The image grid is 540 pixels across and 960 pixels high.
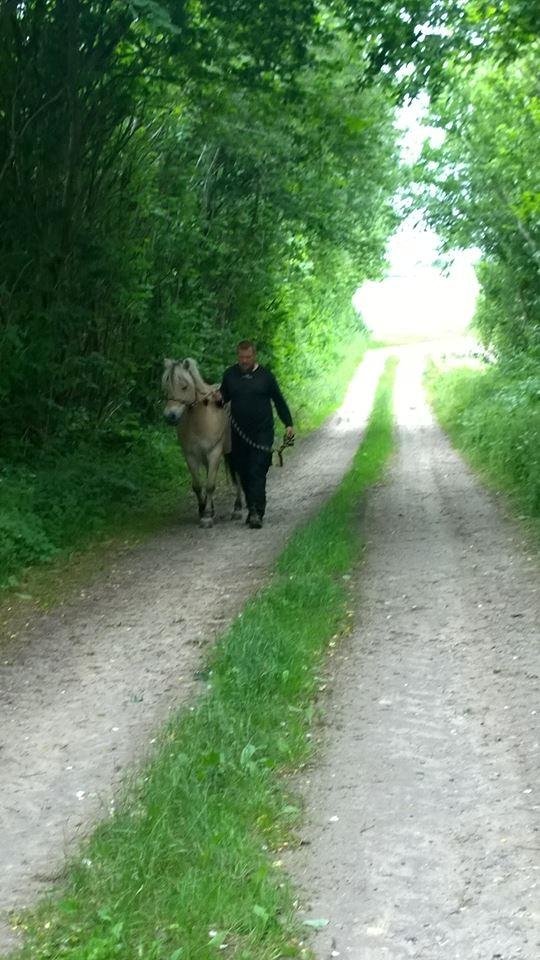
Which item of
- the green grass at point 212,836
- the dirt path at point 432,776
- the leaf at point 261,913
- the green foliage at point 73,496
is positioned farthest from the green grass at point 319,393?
the leaf at point 261,913

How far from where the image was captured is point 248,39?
13.3 m

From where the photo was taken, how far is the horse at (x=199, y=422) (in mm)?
13352

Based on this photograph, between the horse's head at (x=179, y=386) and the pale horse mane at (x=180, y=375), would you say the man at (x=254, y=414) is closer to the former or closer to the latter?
the pale horse mane at (x=180, y=375)

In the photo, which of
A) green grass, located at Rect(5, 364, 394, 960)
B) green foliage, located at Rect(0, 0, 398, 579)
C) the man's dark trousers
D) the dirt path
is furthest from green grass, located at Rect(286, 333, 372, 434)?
green grass, located at Rect(5, 364, 394, 960)

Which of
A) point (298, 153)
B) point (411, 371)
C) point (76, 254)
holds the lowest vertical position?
point (411, 371)

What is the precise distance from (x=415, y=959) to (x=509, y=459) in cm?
1412

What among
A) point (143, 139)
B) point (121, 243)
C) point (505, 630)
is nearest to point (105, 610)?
point (505, 630)

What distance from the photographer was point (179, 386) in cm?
1333

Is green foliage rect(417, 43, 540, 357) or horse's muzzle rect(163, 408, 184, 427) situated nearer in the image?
horse's muzzle rect(163, 408, 184, 427)

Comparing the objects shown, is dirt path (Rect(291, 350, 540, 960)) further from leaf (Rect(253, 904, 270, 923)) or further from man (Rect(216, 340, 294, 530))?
man (Rect(216, 340, 294, 530))

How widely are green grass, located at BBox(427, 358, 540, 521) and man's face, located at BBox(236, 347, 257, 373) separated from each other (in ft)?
13.2

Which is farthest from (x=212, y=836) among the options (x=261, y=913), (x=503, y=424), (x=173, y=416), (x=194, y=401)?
(x=503, y=424)

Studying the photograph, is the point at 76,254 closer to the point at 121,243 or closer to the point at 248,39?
the point at 121,243

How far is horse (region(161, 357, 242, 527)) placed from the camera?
526 inches
